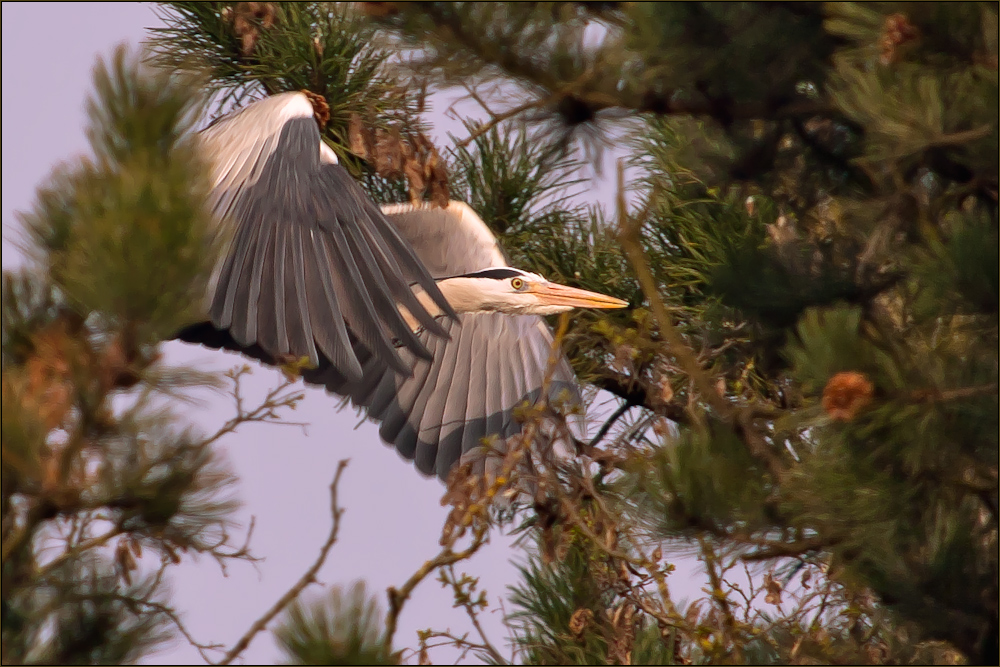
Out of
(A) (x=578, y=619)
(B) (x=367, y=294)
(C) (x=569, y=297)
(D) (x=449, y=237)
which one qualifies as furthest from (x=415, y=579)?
(D) (x=449, y=237)

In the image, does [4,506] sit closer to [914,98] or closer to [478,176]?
[914,98]

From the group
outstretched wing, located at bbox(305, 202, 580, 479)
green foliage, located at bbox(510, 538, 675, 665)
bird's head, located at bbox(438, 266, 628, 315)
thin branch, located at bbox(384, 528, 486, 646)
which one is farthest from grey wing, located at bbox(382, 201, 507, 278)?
thin branch, located at bbox(384, 528, 486, 646)

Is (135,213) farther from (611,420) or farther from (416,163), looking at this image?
(611,420)

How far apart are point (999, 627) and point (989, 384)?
33cm

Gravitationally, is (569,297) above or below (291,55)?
below

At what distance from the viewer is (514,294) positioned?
12.0 feet

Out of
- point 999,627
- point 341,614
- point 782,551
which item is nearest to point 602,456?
point 782,551

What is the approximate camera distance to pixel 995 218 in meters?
1.56

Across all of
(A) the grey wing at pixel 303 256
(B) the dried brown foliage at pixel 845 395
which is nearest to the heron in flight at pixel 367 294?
(A) the grey wing at pixel 303 256

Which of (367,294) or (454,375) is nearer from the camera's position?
(367,294)

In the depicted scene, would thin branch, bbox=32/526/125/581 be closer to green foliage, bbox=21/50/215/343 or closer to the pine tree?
the pine tree

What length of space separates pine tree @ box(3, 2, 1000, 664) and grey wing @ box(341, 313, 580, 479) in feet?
4.73

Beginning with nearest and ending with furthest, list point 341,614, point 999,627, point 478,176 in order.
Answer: point 341,614
point 999,627
point 478,176

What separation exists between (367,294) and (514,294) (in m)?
1.15
